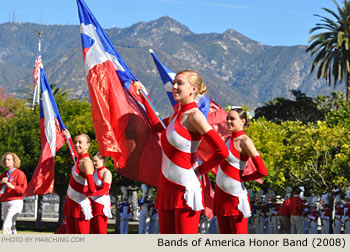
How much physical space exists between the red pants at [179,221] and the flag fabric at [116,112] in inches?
78.0

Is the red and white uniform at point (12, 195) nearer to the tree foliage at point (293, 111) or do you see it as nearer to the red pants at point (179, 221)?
the red pants at point (179, 221)

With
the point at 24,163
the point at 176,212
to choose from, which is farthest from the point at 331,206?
the point at 176,212

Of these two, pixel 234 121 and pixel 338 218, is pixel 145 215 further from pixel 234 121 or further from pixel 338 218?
pixel 234 121

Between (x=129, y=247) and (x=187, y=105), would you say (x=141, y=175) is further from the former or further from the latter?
(x=129, y=247)

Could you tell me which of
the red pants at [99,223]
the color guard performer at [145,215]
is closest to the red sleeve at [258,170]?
the red pants at [99,223]

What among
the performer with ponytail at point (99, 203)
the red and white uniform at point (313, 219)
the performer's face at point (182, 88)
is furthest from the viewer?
the red and white uniform at point (313, 219)

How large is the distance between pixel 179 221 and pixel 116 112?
3.41m

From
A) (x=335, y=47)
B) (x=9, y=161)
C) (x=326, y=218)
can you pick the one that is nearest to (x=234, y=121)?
(x=9, y=161)

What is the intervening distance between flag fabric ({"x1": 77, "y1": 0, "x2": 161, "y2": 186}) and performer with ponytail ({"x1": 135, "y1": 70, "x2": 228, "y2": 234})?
200 centimetres

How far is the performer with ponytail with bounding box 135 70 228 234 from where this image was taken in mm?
6430

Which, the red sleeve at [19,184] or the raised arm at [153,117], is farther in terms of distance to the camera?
the red sleeve at [19,184]

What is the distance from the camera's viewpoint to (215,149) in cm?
652

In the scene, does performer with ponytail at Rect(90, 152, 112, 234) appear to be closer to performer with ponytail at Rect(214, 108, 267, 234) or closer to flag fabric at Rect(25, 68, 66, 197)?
flag fabric at Rect(25, 68, 66, 197)

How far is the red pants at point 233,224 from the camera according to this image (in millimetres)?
7902
